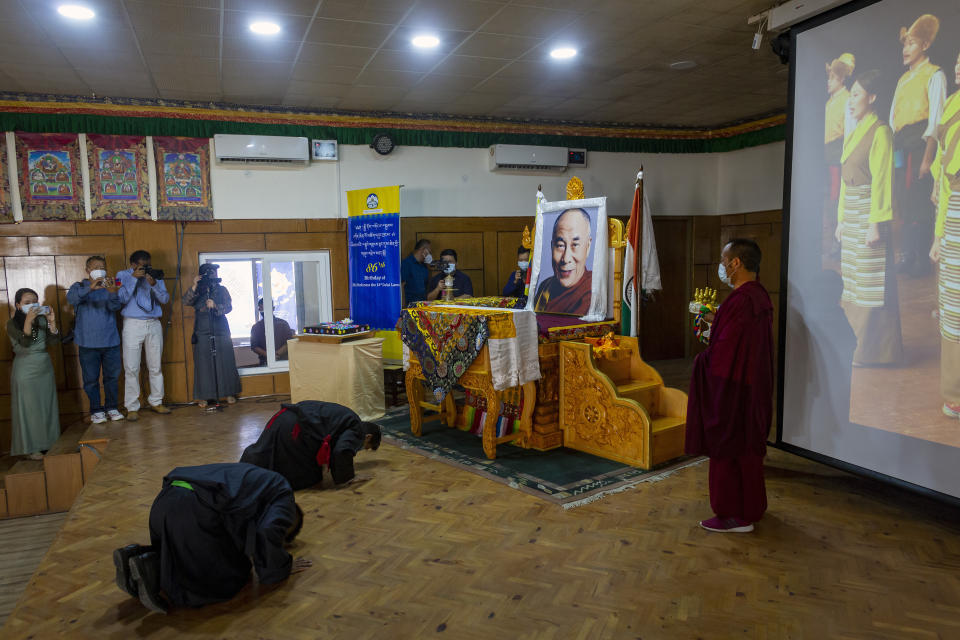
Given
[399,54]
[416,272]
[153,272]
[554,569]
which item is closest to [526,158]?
[416,272]

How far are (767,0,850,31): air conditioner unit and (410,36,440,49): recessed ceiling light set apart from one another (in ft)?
7.64

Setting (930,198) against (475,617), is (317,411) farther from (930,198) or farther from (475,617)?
(930,198)

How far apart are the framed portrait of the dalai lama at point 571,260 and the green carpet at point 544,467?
108cm

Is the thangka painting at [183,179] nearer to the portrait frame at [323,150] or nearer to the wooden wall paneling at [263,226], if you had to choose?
the wooden wall paneling at [263,226]

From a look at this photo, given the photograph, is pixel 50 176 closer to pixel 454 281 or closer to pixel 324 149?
pixel 324 149

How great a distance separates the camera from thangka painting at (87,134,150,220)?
613 centimetres

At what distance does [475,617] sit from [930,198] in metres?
2.92

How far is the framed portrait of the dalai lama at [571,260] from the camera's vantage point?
4672 millimetres

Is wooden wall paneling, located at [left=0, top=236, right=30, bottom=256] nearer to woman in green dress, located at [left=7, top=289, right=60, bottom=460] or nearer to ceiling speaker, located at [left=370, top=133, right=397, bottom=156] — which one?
woman in green dress, located at [left=7, top=289, right=60, bottom=460]

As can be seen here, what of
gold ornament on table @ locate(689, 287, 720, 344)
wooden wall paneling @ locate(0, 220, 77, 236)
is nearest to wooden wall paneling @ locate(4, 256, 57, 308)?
wooden wall paneling @ locate(0, 220, 77, 236)

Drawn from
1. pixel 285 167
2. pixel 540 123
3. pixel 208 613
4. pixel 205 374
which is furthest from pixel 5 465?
pixel 540 123

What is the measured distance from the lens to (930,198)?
9.95ft

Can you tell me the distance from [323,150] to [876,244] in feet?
17.7

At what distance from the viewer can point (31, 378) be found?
18.2ft
